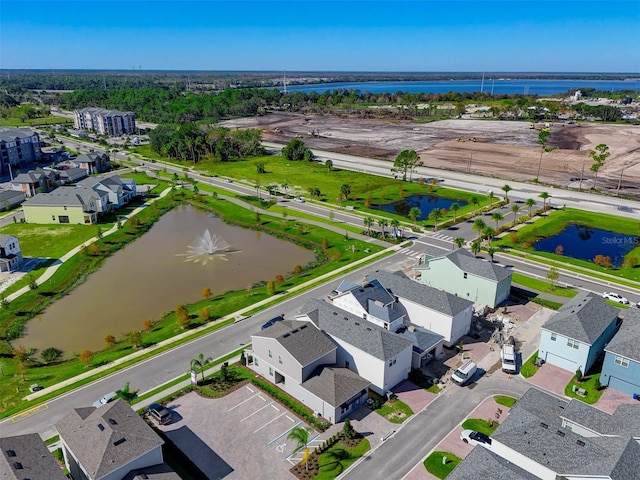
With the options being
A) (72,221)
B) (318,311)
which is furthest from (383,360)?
(72,221)

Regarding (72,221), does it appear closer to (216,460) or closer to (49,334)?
(49,334)

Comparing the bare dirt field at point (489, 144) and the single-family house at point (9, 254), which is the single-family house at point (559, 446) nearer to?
the single-family house at point (9, 254)

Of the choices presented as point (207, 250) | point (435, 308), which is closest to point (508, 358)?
point (435, 308)

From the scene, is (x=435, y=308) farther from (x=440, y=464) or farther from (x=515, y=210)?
(x=515, y=210)

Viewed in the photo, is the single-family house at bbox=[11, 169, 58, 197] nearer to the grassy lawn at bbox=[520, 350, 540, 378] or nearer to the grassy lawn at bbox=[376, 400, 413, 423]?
the grassy lawn at bbox=[376, 400, 413, 423]

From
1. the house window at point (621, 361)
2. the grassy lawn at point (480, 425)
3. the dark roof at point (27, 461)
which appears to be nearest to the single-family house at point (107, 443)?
the dark roof at point (27, 461)
